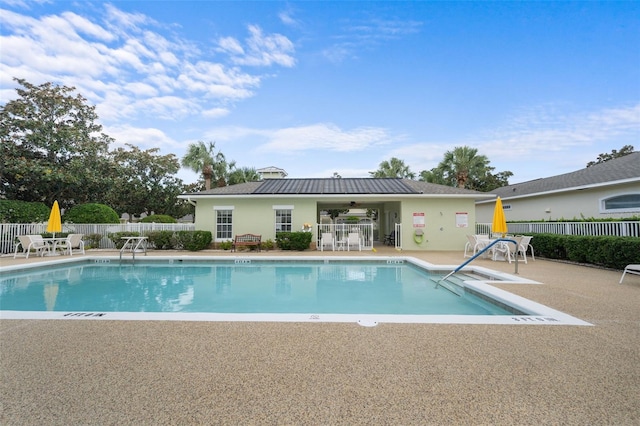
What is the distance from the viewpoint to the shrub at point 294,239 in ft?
52.6

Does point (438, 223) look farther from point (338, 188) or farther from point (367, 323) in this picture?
point (367, 323)

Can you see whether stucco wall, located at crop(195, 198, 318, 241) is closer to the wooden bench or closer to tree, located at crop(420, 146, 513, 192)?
the wooden bench

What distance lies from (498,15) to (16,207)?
24328 mm

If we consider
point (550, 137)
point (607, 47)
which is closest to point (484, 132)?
point (550, 137)

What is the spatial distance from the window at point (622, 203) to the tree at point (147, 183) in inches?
1269

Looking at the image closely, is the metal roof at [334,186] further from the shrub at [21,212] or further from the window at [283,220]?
the shrub at [21,212]

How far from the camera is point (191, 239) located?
1605 centimetres

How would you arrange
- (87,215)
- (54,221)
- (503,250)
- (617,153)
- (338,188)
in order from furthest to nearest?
(617,153)
(338,188)
(87,215)
(54,221)
(503,250)

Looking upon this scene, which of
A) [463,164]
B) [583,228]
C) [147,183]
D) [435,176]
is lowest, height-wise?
[583,228]

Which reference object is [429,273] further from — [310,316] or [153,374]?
[153,374]

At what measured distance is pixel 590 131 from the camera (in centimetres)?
1767

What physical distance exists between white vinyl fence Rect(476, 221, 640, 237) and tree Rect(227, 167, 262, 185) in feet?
74.6

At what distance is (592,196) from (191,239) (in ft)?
65.3

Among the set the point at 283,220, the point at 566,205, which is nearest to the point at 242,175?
the point at 283,220
